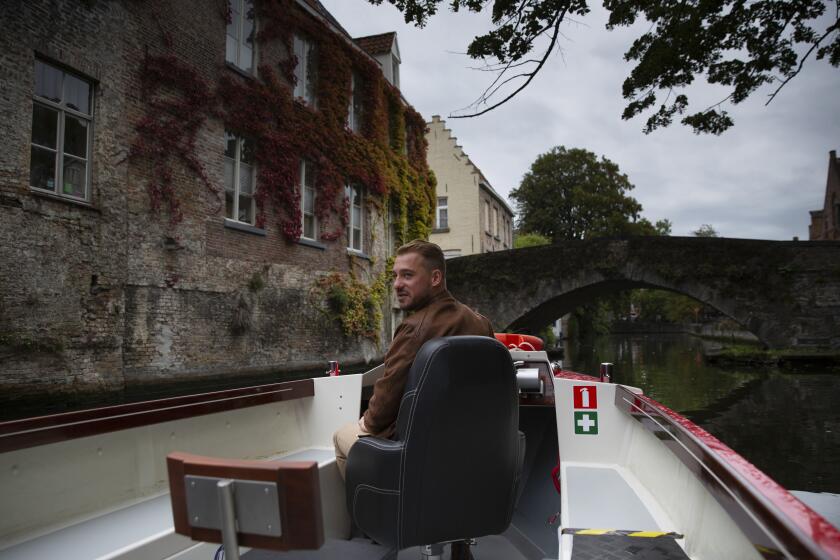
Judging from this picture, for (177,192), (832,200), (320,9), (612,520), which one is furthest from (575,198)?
(612,520)

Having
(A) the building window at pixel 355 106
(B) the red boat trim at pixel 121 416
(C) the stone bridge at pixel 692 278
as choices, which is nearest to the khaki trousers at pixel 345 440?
(B) the red boat trim at pixel 121 416

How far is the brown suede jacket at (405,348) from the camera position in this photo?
5.98 feet

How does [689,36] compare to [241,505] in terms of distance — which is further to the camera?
[689,36]

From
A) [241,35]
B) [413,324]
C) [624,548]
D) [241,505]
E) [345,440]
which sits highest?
[241,35]

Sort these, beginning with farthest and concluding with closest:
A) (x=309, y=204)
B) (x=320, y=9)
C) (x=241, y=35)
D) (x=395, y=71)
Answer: (x=395, y=71) → (x=320, y=9) → (x=309, y=204) → (x=241, y=35)

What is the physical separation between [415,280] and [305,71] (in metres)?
11.1

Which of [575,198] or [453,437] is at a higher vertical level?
[575,198]

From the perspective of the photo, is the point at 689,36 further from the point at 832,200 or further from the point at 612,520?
the point at 832,200

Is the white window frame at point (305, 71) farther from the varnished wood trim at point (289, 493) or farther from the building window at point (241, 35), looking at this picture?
the varnished wood trim at point (289, 493)

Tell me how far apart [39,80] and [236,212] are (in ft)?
11.6

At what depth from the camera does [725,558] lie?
1.65 meters

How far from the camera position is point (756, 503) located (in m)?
1.28

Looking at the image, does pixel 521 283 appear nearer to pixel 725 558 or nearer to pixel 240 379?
pixel 240 379

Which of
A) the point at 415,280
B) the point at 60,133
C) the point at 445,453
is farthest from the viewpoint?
the point at 60,133
